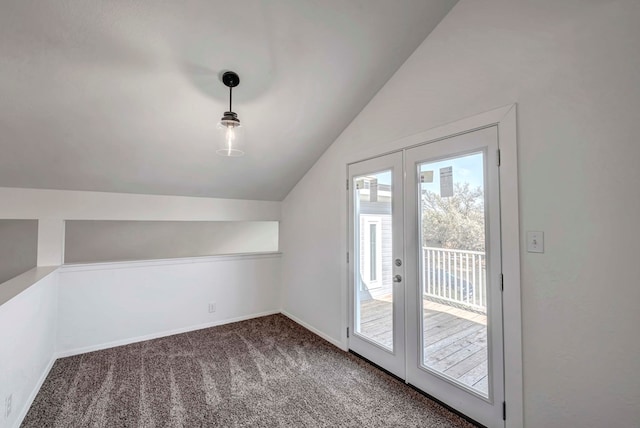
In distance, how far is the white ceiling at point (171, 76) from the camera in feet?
5.82

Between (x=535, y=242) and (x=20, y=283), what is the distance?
12.0 ft

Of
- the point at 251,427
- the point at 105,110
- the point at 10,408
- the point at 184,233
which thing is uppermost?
the point at 105,110

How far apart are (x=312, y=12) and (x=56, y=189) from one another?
3.01m

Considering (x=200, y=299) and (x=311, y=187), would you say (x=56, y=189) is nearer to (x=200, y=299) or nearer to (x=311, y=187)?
(x=200, y=299)

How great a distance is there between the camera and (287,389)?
2.33 m

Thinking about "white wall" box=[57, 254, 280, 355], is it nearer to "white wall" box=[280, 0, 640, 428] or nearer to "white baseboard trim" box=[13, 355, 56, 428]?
"white baseboard trim" box=[13, 355, 56, 428]

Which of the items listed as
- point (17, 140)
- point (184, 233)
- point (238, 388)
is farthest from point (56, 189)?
point (238, 388)

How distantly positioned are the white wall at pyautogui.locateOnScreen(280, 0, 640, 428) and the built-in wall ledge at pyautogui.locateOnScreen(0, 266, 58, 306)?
3212 millimetres

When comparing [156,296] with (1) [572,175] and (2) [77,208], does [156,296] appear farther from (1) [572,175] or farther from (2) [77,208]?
(1) [572,175]

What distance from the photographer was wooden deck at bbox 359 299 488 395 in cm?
195

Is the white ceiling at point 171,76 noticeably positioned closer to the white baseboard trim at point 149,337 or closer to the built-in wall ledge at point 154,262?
the built-in wall ledge at point 154,262

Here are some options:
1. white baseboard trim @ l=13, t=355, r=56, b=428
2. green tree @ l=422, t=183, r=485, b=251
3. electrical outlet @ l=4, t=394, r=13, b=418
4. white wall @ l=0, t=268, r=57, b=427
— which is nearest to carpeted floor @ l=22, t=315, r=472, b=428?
white baseboard trim @ l=13, t=355, r=56, b=428

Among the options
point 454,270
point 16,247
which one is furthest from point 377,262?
point 16,247

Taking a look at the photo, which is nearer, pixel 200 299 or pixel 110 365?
pixel 110 365
